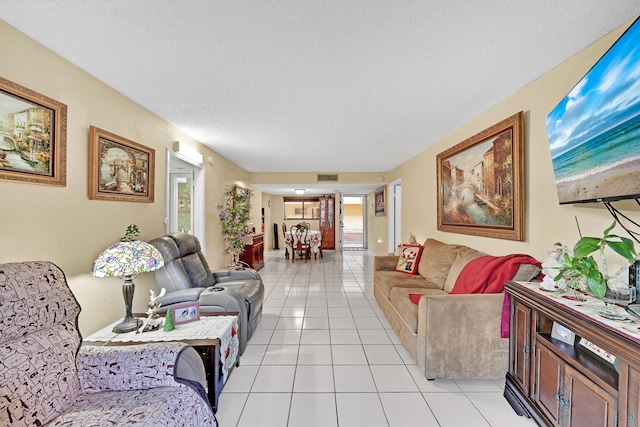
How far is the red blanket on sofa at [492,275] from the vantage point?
1.97 m

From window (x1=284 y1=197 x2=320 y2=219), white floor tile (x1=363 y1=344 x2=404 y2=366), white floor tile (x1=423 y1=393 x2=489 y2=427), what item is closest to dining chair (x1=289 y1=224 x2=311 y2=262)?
window (x1=284 y1=197 x2=320 y2=219)

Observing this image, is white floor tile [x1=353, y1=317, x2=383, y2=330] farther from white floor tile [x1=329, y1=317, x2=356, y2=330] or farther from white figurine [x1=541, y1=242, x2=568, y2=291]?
white figurine [x1=541, y1=242, x2=568, y2=291]

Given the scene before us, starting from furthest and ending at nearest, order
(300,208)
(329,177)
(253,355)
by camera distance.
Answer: (300,208) < (329,177) < (253,355)

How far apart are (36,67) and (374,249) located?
8.06 metres

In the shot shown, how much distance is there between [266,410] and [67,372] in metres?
1.14

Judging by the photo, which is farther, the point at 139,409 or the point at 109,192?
the point at 109,192

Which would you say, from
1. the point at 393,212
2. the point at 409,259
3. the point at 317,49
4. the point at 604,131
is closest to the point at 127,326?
the point at 317,49

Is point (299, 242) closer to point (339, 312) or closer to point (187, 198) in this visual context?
point (187, 198)

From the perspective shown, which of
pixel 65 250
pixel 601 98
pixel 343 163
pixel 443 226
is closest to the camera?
pixel 601 98

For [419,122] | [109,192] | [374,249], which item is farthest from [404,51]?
[374,249]

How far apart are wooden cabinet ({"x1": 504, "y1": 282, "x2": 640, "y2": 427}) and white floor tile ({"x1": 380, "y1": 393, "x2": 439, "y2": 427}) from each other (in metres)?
0.57

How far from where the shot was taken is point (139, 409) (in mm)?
1181

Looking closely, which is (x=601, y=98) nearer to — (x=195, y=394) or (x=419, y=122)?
(x=419, y=122)

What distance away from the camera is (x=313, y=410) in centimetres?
181
